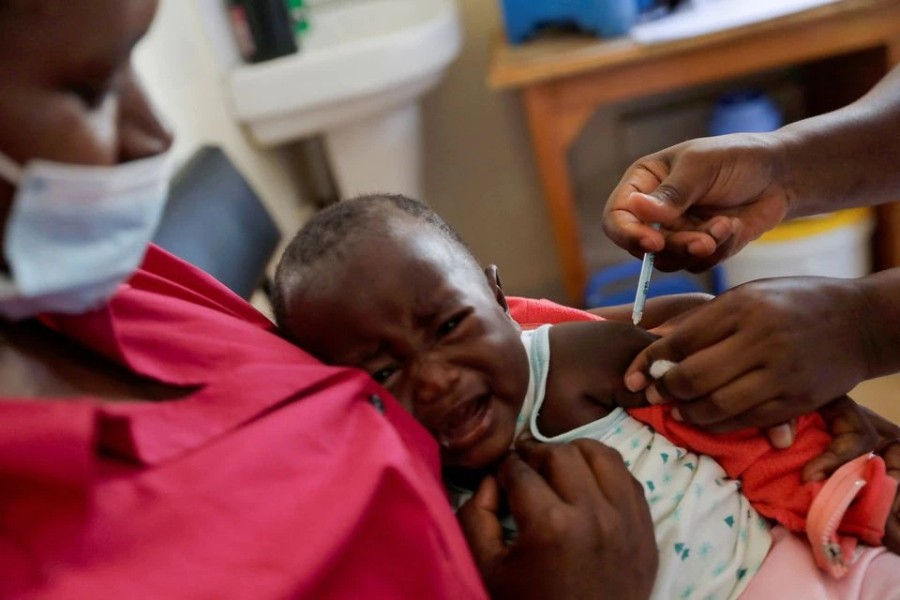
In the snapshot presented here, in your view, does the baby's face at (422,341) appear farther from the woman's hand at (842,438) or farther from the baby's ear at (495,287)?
the woman's hand at (842,438)

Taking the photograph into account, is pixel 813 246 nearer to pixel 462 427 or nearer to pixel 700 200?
pixel 700 200

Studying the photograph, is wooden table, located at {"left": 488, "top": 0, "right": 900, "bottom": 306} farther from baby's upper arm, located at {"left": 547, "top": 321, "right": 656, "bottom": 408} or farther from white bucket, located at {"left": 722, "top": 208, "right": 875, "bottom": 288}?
baby's upper arm, located at {"left": 547, "top": 321, "right": 656, "bottom": 408}

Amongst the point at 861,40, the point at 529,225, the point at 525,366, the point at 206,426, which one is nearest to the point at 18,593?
the point at 206,426

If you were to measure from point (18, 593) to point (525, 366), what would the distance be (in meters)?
0.54

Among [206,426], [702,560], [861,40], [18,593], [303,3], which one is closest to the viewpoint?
[18,593]

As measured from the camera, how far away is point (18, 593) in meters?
0.48

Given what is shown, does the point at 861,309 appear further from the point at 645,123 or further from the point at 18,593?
the point at 645,123

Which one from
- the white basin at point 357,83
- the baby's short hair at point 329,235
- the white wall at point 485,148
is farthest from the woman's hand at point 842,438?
the white wall at point 485,148

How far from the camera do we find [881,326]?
0.83 metres

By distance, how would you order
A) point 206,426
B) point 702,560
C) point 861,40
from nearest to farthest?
point 206,426 → point 702,560 → point 861,40

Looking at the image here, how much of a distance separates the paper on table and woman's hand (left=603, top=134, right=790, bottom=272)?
0.91m

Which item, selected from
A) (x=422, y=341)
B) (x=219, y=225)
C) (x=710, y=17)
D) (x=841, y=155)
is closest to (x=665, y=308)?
(x=841, y=155)

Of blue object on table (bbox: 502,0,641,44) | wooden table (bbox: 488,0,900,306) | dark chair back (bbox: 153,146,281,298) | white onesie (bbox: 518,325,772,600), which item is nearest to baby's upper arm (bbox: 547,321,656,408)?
white onesie (bbox: 518,325,772,600)

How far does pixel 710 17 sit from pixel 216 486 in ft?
5.65
